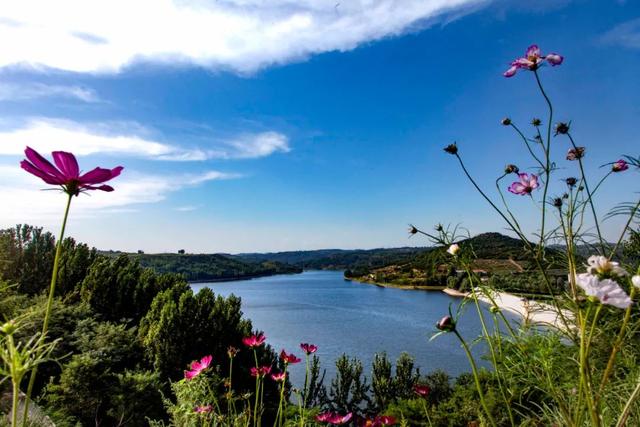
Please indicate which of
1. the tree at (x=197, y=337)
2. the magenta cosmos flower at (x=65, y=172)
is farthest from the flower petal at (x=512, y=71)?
the tree at (x=197, y=337)

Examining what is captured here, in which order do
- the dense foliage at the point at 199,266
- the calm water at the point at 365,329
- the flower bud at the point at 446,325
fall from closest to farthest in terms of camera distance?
1. the flower bud at the point at 446,325
2. the calm water at the point at 365,329
3. the dense foliage at the point at 199,266

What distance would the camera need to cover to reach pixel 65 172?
0.86m

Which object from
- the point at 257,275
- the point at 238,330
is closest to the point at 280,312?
the point at 238,330

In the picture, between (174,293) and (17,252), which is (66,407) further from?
(17,252)

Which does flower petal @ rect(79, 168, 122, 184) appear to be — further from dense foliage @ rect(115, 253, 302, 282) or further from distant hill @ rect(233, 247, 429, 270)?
distant hill @ rect(233, 247, 429, 270)

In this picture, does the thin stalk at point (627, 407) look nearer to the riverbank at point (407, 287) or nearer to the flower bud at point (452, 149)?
the flower bud at point (452, 149)

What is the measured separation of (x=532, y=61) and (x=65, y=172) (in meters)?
1.52

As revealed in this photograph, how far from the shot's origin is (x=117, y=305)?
1292 cm

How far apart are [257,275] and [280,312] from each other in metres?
58.3

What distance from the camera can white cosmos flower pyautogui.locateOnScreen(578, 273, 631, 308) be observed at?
76 centimetres

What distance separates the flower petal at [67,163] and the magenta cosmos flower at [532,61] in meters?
1.43

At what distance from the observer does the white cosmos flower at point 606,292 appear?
2.51ft

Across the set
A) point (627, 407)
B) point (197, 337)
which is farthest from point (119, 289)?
point (627, 407)

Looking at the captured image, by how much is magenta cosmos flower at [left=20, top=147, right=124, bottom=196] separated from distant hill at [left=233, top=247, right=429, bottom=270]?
311 feet
